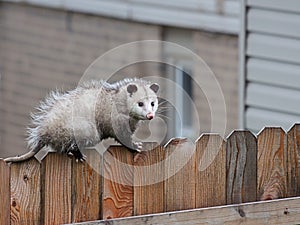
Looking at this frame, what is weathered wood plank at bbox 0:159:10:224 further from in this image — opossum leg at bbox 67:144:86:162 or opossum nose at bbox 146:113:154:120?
opossum nose at bbox 146:113:154:120

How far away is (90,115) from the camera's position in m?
3.45

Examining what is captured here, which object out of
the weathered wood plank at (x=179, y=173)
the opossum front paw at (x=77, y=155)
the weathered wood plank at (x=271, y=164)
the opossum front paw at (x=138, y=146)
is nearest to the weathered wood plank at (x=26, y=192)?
the opossum front paw at (x=77, y=155)

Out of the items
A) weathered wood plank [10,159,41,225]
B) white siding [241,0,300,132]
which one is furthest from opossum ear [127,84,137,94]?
white siding [241,0,300,132]

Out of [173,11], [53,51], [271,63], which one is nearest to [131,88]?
[271,63]

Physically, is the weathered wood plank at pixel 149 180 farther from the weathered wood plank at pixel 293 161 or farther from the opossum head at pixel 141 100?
the weathered wood plank at pixel 293 161

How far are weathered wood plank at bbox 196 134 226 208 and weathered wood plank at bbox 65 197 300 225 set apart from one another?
9 centimetres

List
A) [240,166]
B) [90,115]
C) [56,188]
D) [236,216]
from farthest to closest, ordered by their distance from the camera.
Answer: [240,166]
[236,216]
[90,115]
[56,188]

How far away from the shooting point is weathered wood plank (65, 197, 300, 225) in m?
3.47

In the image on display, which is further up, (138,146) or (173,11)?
(173,11)

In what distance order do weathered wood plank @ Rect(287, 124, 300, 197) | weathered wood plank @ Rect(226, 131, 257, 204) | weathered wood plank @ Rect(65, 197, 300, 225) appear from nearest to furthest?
1. weathered wood plank @ Rect(65, 197, 300, 225)
2. weathered wood plank @ Rect(226, 131, 257, 204)
3. weathered wood plank @ Rect(287, 124, 300, 197)

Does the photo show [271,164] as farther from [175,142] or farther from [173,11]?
[173,11]

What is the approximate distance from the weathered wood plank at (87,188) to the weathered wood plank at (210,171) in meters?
0.40

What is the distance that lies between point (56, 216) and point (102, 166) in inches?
9.3

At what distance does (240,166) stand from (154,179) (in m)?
0.37
